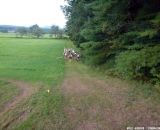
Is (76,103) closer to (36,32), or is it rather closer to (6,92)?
(6,92)

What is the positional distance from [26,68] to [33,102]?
899 cm

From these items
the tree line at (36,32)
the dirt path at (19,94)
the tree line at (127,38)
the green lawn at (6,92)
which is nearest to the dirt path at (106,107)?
the tree line at (127,38)

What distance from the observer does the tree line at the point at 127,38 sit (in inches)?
459

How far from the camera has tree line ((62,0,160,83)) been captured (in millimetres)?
11664

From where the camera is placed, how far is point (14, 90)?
41.5ft

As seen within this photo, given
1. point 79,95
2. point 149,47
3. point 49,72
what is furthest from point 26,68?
point 149,47

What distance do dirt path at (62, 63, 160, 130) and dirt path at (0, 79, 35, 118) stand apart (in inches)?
61.4

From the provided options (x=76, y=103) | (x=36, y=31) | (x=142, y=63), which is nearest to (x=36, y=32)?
(x=36, y=31)

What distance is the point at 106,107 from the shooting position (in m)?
10.1

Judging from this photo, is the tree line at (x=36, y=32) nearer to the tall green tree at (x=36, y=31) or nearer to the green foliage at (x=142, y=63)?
the tall green tree at (x=36, y=31)

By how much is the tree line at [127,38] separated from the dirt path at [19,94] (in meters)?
4.13

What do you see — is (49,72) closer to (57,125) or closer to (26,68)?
(26,68)

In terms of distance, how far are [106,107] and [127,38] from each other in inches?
195

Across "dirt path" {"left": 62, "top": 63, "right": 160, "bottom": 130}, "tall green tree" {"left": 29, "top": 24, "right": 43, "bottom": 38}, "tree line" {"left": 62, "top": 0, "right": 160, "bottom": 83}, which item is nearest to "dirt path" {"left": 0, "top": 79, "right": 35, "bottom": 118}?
"dirt path" {"left": 62, "top": 63, "right": 160, "bottom": 130}
